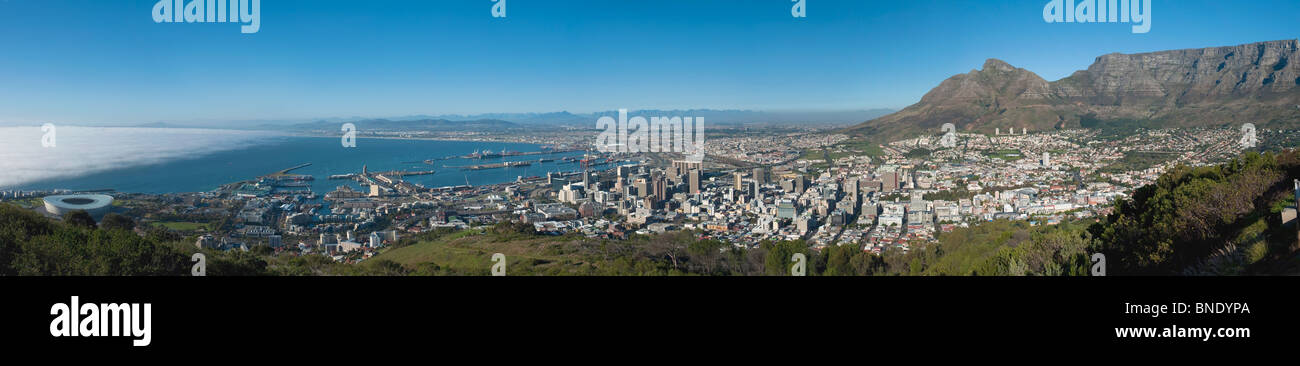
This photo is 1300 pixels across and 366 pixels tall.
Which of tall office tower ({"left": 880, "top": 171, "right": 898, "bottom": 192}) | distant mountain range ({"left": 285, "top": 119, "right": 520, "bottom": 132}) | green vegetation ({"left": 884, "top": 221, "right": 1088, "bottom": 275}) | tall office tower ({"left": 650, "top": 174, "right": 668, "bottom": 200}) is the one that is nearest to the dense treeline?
green vegetation ({"left": 884, "top": 221, "right": 1088, "bottom": 275})

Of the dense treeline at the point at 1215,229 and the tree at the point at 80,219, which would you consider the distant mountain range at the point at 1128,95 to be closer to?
the dense treeline at the point at 1215,229

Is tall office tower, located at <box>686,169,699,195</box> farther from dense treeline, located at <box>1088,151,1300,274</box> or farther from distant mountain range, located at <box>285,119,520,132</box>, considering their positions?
distant mountain range, located at <box>285,119,520,132</box>

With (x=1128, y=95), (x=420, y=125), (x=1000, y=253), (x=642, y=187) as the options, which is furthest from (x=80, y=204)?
(x=1128, y=95)

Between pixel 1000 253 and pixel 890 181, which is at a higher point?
pixel 890 181

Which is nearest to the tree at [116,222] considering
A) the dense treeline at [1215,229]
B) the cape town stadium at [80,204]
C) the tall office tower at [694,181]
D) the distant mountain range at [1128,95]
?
the cape town stadium at [80,204]

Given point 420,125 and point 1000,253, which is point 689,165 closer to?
point 1000,253
